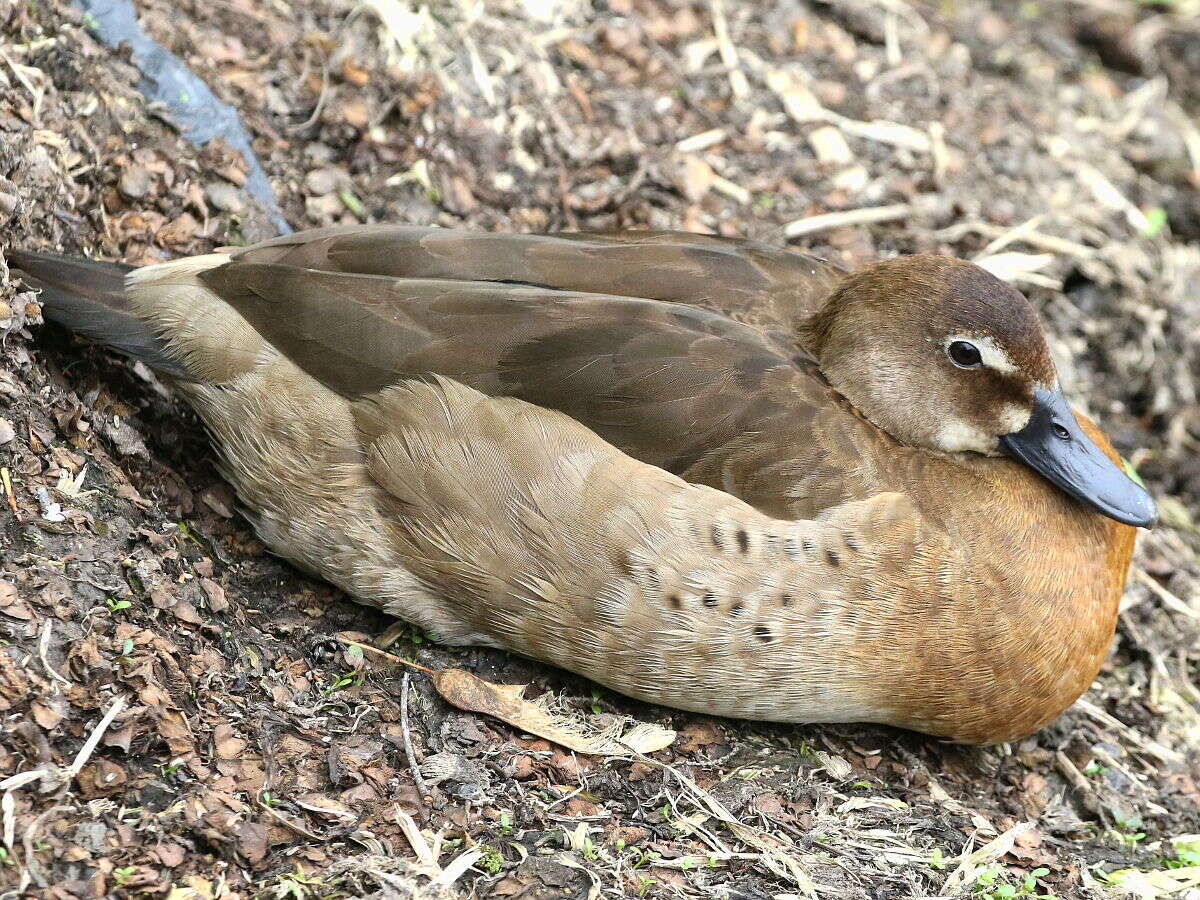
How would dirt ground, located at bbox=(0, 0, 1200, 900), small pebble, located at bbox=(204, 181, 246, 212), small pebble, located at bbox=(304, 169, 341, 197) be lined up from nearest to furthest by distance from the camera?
dirt ground, located at bbox=(0, 0, 1200, 900) → small pebble, located at bbox=(204, 181, 246, 212) → small pebble, located at bbox=(304, 169, 341, 197)

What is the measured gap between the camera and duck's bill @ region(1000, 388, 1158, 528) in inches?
150

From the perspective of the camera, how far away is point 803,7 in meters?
6.34

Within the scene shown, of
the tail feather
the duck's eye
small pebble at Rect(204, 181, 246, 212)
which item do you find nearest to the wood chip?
the duck's eye

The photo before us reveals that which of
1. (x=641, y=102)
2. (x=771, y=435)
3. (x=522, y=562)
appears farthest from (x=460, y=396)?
(x=641, y=102)

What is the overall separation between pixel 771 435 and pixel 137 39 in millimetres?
2720

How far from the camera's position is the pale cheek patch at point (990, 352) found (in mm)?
3750

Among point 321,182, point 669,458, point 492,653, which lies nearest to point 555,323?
point 669,458

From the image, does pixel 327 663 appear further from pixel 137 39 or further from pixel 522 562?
pixel 137 39

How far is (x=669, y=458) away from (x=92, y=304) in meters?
1.73

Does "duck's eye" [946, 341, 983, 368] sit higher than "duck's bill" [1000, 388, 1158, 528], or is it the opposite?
"duck's eye" [946, 341, 983, 368]

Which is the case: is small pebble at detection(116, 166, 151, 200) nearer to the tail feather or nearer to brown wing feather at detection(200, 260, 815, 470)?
the tail feather

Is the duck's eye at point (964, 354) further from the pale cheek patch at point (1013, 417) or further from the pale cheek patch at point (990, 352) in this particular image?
the pale cheek patch at point (1013, 417)

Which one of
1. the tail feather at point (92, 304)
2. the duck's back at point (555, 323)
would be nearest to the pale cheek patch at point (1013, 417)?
the duck's back at point (555, 323)

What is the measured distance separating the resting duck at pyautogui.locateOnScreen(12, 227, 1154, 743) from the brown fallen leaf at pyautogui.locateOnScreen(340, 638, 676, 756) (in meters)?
0.13
